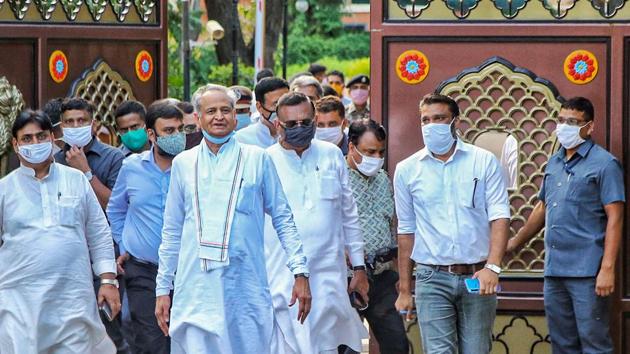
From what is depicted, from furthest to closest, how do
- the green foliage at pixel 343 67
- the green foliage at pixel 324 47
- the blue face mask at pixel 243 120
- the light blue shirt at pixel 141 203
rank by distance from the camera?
the green foliage at pixel 324 47
the green foliage at pixel 343 67
the blue face mask at pixel 243 120
the light blue shirt at pixel 141 203

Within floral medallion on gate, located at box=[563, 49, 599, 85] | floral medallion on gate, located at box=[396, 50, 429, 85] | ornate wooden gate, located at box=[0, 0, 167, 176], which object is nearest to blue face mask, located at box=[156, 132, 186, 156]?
ornate wooden gate, located at box=[0, 0, 167, 176]

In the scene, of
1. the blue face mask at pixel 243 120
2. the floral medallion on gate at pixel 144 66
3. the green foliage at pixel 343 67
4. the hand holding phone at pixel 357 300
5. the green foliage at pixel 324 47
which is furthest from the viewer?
the green foliage at pixel 324 47

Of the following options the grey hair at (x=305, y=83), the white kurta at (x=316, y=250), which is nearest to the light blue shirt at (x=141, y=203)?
the white kurta at (x=316, y=250)

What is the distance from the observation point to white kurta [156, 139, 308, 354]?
8.09 meters

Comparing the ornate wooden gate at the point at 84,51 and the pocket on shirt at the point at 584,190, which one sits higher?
the ornate wooden gate at the point at 84,51

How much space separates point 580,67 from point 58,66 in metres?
4.24

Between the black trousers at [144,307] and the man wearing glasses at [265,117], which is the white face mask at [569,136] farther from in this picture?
the black trousers at [144,307]

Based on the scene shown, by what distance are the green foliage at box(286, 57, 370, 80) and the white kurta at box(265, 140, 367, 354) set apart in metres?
29.8

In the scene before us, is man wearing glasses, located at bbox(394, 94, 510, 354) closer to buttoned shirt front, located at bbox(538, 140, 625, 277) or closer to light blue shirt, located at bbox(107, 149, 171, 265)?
buttoned shirt front, located at bbox(538, 140, 625, 277)

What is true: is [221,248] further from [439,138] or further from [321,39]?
[321,39]

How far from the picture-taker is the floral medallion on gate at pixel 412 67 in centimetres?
1084

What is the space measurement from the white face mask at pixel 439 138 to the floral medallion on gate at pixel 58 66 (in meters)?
4.03

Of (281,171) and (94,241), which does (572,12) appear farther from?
(94,241)

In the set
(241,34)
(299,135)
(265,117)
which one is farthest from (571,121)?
(241,34)
